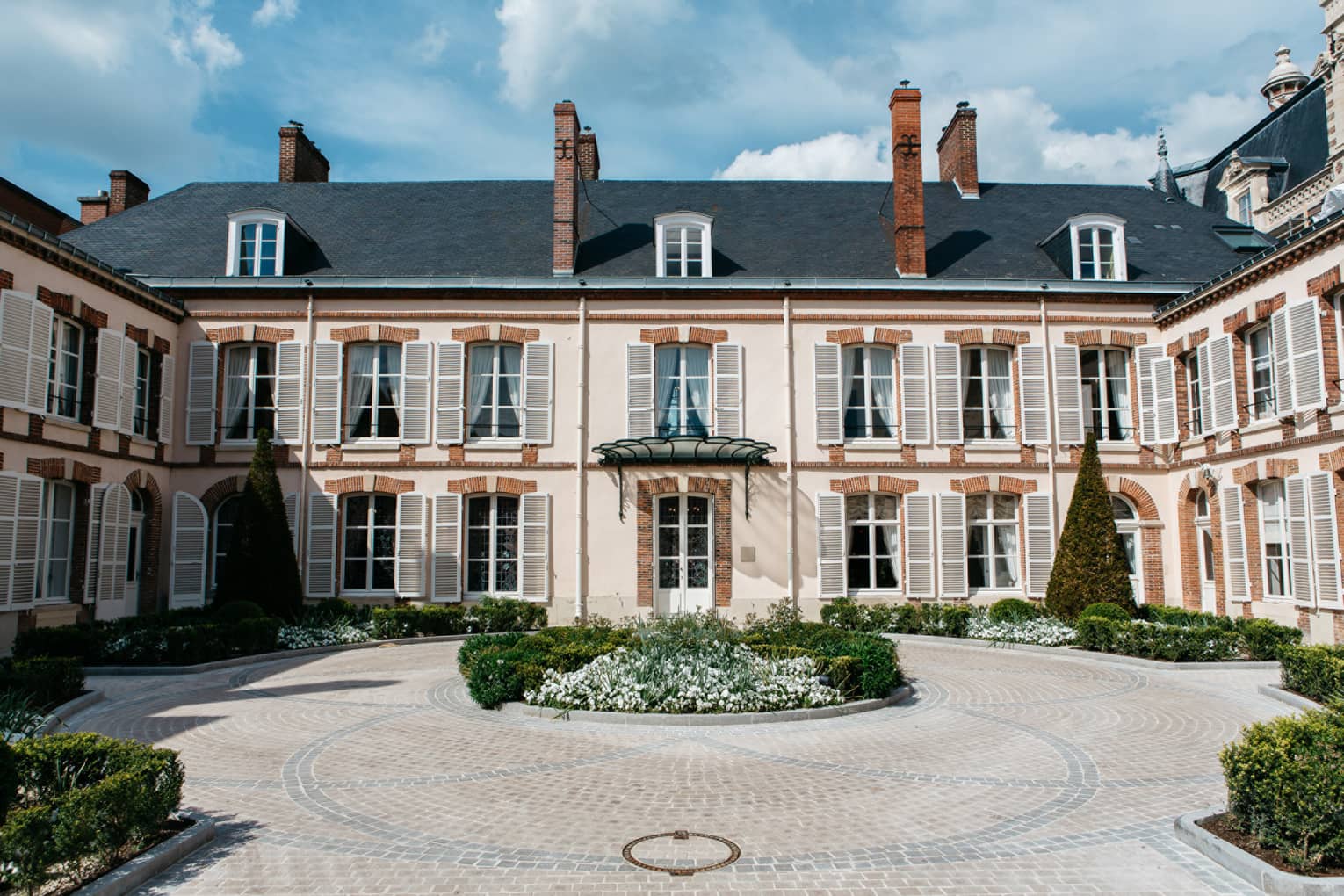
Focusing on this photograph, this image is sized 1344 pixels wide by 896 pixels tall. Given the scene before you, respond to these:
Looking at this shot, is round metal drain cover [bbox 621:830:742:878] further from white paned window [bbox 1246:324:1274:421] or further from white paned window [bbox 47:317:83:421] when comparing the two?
white paned window [bbox 1246:324:1274:421]

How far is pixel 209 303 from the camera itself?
61.1 feet

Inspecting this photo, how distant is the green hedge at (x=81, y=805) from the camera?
15.6 feet

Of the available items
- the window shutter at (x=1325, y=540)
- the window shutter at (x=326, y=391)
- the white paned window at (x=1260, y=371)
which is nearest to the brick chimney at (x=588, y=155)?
the window shutter at (x=326, y=391)

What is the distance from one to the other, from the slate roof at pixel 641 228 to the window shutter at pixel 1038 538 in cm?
480

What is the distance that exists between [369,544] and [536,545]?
340 centimetres

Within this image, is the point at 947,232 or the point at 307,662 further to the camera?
the point at 947,232

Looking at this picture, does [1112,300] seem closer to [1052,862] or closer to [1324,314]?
[1324,314]

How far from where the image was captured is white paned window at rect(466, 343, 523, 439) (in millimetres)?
18641

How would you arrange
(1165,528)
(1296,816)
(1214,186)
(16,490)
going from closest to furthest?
(1296,816) → (16,490) → (1165,528) → (1214,186)

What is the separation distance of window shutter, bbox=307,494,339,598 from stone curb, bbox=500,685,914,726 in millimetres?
9510

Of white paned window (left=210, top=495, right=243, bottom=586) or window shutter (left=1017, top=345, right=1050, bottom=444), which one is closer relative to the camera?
white paned window (left=210, top=495, right=243, bottom=586)

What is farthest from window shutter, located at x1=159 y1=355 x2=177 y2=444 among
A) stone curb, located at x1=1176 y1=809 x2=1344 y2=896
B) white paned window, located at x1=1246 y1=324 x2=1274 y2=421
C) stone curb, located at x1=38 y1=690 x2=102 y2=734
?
white paned window, located at x1=1246 y1=324 x2=1274 y2=421

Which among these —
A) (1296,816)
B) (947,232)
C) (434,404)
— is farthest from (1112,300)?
(1296,816)

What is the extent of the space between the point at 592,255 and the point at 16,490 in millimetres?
11258
